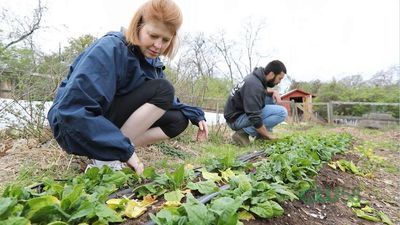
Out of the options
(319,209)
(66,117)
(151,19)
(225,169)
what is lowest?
(319,209)

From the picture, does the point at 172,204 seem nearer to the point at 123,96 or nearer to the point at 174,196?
the point at 174,196

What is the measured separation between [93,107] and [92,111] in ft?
0.09

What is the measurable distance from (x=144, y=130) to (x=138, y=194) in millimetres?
764

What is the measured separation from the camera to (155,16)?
2016mm

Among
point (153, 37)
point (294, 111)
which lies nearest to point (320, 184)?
point (153, 37)

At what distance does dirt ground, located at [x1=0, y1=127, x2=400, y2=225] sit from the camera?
1647 millimetres

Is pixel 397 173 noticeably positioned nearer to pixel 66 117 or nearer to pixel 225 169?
pixel 225 169

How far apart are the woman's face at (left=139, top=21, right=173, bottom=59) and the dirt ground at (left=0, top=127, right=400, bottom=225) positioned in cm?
105

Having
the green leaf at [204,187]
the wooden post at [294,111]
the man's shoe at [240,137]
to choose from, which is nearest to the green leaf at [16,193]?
the green leaf at [204,187]

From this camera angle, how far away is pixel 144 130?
2.37 metres

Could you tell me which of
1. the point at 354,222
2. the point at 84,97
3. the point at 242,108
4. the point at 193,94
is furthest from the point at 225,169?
the point at 193,94

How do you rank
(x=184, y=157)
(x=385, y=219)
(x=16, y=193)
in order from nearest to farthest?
1. (x=16, y=193)
2. (x=385, y=219)
3. (x=184, y=157)

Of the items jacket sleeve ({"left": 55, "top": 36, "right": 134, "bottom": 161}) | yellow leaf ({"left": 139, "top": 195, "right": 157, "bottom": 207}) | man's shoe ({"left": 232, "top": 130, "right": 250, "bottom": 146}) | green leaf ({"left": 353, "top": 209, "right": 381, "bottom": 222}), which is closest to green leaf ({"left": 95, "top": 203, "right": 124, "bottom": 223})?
yellow leaf ({"left": 139, "top": 195, "right": 157, "bottom": 207})

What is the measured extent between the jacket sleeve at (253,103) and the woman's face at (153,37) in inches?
93.4
